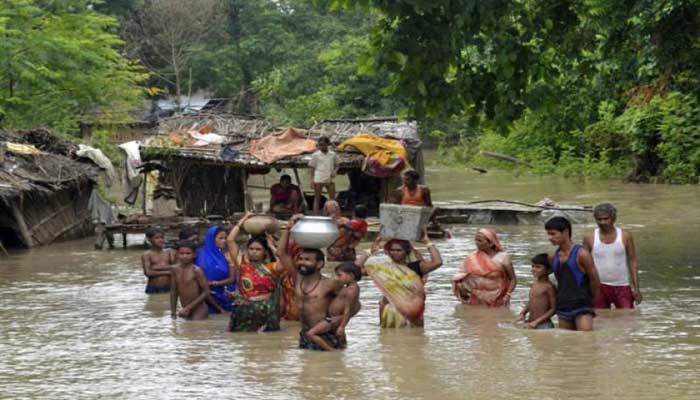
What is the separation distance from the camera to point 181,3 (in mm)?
45219

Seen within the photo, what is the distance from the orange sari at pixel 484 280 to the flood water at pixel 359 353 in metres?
0.14

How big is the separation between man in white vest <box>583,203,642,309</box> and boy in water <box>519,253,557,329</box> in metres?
0.50

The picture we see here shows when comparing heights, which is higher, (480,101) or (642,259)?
(480,101)

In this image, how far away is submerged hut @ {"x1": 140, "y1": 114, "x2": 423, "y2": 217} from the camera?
66.3 feet

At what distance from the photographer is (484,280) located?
12109 millimetres

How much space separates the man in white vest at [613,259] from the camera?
10836 millimetres

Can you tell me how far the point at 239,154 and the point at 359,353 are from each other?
35.4ft

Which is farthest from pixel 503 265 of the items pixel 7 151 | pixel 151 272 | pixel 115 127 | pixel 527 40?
pixel 115 127

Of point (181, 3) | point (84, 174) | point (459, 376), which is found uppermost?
point (181, 3)

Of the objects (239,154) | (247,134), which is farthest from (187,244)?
(247,134)

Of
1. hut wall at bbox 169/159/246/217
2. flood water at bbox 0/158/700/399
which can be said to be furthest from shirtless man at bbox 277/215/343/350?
hut wall at bbox 169/159/246/217

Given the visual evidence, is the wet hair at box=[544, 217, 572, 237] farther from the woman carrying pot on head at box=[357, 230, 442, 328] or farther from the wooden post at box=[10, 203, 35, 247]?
the wooden post at box=[10, 203, 35, 247]

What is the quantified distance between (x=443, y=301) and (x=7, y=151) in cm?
915

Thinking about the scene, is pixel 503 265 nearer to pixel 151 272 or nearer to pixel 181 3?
pixel 151 272
